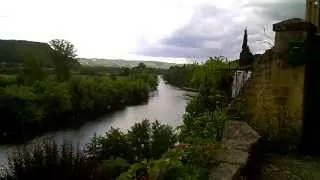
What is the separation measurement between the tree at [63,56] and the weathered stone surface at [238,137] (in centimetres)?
7492

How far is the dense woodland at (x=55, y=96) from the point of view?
4631cm

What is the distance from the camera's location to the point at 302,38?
6414 mm

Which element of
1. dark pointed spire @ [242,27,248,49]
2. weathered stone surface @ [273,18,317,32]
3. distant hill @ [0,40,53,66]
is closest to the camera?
weathered stone surface @ [273,18,317,32]

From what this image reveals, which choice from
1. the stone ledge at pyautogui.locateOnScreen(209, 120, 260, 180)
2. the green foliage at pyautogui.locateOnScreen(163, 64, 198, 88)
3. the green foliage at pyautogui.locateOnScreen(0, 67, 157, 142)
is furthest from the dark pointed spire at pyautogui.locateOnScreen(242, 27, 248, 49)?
the green foliage at pyautogui.locateOnScreen(0, 67, 157, 142)

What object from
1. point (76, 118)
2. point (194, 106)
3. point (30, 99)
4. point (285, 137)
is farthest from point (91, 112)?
point (285, 137)

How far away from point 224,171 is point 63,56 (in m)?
82.4

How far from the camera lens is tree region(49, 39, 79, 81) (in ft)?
265

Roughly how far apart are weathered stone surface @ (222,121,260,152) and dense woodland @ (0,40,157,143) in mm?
34271

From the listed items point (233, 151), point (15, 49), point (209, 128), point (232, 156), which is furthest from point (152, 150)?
point (15, 49)

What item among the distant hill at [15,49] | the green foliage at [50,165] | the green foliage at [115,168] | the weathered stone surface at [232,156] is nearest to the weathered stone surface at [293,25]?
the weathered stone surface at [232,156]

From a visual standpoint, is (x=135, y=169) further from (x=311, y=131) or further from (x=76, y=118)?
(x=76, y=118)

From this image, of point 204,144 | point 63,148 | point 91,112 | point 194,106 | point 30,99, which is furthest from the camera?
point 91,112

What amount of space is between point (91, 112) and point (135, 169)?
56599 mm

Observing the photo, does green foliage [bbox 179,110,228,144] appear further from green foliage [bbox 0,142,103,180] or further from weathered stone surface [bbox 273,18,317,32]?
green foliage [bbox 0,142,103,180]
